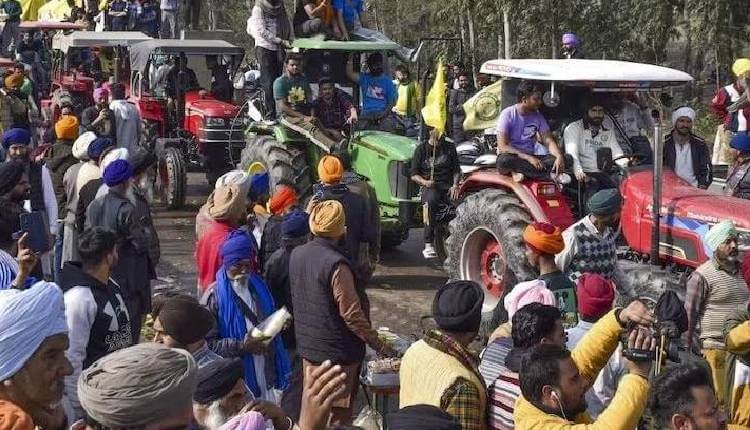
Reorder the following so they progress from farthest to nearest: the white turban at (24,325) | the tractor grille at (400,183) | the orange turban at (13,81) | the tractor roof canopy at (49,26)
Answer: the tractor roof canopy at (49,26), the orange turban at (13,81), the tractor grille at (400,183), the white turban at (24,325)

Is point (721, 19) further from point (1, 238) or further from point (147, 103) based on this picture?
point (1, 238)

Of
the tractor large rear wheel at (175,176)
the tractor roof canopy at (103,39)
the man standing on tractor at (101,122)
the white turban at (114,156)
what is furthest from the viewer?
the tractor roof canopy at (103,39)

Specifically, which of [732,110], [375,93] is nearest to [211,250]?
[375,93]

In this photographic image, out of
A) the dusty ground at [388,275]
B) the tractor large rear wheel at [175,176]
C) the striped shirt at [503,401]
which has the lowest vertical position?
the dusty ground at [388,275]

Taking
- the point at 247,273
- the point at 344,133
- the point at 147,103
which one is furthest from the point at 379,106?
the point at 247,273

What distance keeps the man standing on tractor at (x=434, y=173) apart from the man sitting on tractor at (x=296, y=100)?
1126 millimetres

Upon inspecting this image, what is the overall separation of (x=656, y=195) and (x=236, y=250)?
3.24 m

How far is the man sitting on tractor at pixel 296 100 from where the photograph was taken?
38.8 ft

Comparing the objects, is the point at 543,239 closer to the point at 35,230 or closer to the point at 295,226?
the point at 295,226

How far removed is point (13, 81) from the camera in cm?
1395

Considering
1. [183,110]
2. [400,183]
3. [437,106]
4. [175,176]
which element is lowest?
[175,176]

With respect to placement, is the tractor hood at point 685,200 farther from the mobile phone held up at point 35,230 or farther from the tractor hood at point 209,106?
the tractor hood at point 209,106

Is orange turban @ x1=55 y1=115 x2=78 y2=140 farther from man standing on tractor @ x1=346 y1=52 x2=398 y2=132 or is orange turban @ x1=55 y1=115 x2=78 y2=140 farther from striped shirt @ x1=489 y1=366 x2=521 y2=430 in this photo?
striped shirt @ x1=489 y1=366 x2=521 y2=430

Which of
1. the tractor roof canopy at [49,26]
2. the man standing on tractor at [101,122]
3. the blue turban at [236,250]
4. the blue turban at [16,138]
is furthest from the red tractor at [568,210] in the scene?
the tractor roof canopy at [49,26]
